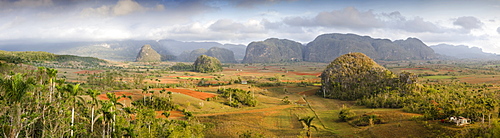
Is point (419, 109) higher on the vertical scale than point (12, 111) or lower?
lower

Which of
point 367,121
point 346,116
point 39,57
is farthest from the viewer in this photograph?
point 39,57

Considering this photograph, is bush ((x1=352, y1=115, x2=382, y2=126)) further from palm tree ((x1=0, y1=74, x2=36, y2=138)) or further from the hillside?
the hillside

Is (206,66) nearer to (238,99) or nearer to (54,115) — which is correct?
(238,99)

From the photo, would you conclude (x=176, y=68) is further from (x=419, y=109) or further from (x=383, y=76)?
(x=419, y=109)

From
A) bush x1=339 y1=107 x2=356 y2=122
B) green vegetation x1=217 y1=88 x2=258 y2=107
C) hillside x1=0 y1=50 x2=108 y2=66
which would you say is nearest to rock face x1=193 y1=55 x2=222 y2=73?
hillside x1=0 y1=50 x2=108 y2=66

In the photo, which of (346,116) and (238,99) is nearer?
(346,116)

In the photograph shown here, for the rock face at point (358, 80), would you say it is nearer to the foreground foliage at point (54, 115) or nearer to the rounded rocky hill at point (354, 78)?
the rounded rocky hill at point (354, 78)

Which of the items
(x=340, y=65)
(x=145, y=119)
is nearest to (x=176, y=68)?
(x=340, y=65)

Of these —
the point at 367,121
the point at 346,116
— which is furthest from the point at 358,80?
the point at 367,121
